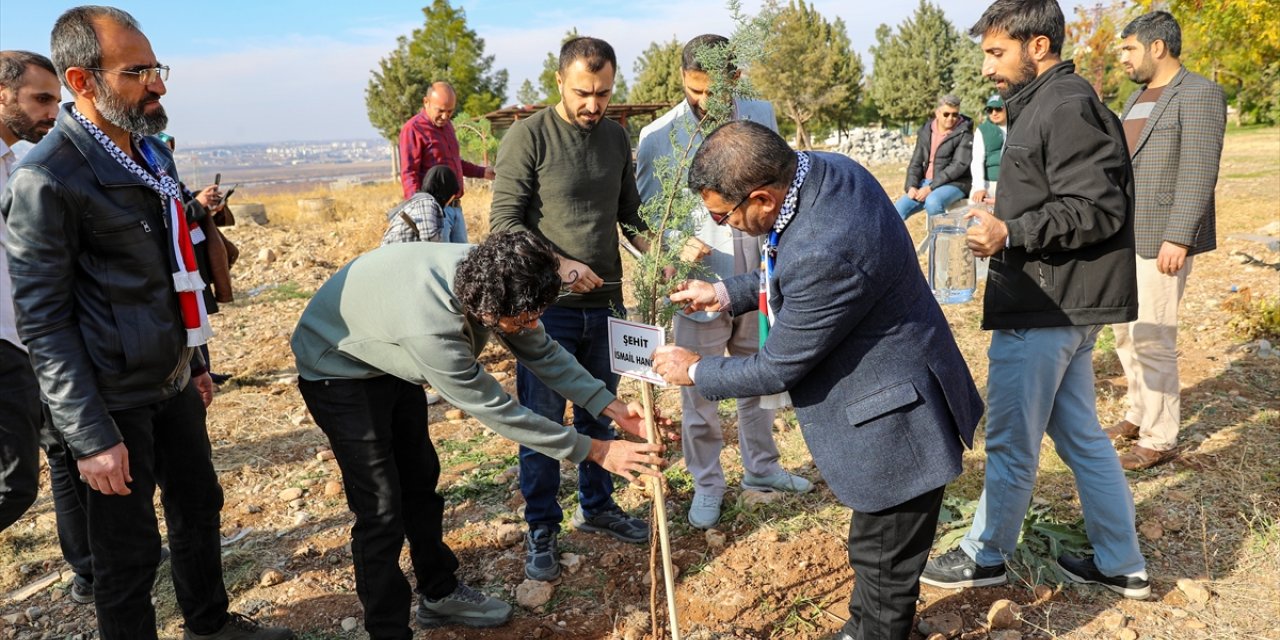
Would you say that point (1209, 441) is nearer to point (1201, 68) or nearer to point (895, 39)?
point (1201, 68)

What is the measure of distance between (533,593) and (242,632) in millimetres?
1113

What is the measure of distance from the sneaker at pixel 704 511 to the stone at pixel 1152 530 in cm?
186

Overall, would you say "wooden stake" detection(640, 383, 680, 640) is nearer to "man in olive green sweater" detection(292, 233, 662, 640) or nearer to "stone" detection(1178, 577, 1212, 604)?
"man in olive green sweater" detection(292, 233, 662, 640)

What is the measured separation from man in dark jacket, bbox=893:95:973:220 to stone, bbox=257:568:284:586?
22.0 ft

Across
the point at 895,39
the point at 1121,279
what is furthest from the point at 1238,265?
the point at 895,39

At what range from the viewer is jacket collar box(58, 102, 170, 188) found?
2330 millimetres

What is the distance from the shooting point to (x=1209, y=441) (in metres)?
4.32

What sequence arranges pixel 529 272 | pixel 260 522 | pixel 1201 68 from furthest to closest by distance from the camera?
pixel 1201 68, pixel 260 522, pixel 529 272

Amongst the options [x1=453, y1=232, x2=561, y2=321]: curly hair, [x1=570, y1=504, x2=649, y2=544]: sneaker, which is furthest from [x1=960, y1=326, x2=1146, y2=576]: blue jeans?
[x1=453, y1=232, x2=561, y2=321]: curly hair

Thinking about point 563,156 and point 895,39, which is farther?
point 895,39

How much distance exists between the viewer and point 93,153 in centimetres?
234

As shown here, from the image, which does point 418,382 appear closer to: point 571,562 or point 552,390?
point 552,390

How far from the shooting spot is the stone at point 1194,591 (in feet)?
9.92

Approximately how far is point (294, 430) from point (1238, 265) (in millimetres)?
8748
